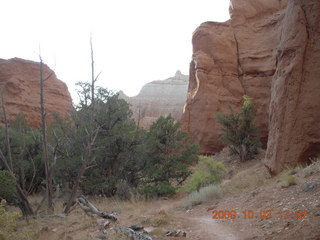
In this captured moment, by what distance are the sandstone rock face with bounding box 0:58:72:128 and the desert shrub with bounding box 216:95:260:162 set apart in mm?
18807

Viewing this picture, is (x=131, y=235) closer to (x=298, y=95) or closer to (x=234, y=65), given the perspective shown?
(x=298, y=95)

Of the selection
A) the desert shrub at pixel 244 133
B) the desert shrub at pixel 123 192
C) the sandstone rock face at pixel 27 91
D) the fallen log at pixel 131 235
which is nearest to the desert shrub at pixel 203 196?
the desert shrub at pixel 123 192

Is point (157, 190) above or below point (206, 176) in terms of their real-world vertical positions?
below

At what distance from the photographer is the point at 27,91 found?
34.7m

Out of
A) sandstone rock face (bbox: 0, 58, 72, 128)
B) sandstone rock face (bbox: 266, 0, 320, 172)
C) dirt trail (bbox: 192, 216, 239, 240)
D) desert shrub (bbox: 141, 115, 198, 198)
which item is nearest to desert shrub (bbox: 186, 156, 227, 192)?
desert shrub (bbox: 141, 115, 198, 198)

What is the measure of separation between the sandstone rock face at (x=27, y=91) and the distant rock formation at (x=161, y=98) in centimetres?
1835

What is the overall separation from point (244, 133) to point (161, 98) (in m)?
45.9

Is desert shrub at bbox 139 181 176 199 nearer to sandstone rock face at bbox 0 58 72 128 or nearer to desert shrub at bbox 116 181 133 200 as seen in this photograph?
desert shrub at bbox 116 181 133 200

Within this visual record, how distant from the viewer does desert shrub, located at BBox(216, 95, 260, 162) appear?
724 inches

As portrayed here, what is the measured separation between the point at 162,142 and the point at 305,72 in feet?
25.7

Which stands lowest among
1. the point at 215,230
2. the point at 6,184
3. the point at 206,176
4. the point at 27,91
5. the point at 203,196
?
the point at 203,196

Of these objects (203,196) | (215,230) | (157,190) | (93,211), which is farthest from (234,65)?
(215,230)

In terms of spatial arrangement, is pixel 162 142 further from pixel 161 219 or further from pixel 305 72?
pixel 161 219
